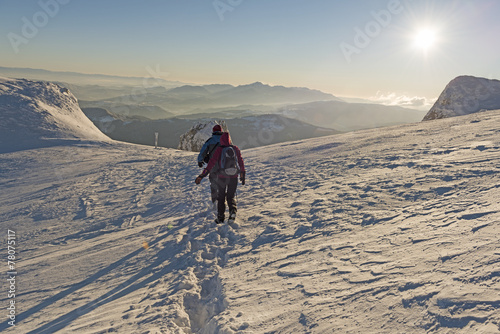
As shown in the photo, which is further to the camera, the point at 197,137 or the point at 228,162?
the point at 197,137

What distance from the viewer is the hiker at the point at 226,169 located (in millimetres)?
5680

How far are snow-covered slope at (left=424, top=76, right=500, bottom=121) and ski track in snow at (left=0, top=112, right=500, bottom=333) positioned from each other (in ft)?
57.1

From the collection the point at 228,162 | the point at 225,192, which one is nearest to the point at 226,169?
the point at 228,162

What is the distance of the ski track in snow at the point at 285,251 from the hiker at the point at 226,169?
473 millimetres

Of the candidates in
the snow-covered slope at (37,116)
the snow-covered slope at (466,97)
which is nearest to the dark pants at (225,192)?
the snow-covered slope at (37,116)

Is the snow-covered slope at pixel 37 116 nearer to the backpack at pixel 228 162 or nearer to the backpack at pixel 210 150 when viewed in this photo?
the backpack at pixel 210 150

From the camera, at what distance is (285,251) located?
4441 mm

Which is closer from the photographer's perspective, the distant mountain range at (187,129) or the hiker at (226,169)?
the hiker at (226,169)

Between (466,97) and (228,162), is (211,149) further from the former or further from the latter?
(466,97)

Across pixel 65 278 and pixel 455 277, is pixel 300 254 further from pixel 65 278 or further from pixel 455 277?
pixel 65 278

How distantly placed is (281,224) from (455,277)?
3.00 m

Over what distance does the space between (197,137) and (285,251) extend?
764 inches

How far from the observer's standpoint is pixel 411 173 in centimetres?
659

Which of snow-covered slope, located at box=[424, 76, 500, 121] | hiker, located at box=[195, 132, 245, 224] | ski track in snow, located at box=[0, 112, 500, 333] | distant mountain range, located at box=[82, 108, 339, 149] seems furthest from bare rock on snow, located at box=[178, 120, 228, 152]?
distant mountain range, located at box=[82, 108, 339, 149]
